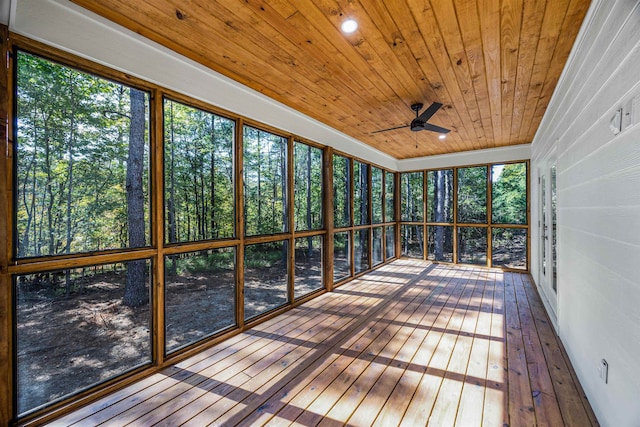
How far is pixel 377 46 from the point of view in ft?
7.67

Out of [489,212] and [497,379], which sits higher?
[489,212]

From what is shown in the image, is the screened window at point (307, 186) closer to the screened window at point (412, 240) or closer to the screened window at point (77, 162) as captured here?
the screened window at point (77, 162)

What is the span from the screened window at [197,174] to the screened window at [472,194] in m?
5.67

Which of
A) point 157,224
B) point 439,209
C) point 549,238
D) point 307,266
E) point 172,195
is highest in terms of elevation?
point 172,195

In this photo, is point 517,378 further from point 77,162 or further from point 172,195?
point 77,162

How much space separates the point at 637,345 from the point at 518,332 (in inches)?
81.1

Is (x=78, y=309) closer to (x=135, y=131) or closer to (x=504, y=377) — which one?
(x=135, y=131)

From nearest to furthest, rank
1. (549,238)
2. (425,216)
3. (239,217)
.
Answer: (239,217) < (549,238) < (425,216)

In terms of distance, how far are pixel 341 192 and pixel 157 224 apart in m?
3.35

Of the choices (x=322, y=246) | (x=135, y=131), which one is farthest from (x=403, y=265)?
(x=135, y=131)

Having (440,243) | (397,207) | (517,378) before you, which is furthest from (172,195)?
(440,243)

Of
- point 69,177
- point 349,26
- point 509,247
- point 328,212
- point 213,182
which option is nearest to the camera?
point 69,177

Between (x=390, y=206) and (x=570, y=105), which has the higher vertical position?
(x=570, y=105)

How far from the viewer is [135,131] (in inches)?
89.0
